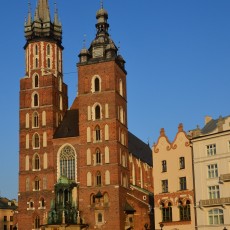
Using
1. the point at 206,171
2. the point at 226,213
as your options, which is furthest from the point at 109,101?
the point at 226,213

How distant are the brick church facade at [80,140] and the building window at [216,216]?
15752mm

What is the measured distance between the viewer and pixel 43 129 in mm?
76188

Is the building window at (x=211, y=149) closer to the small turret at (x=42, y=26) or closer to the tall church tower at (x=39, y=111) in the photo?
the tall church tower at (x=39, y=111)

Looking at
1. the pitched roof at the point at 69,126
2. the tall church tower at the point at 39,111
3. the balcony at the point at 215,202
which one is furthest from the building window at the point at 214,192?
the tall church tower at the point at 39,111

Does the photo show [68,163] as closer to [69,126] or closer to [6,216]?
[69,126]

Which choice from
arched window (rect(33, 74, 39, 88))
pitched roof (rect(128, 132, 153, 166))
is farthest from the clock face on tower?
pitched roof (rect(128, 132, 153, 166))

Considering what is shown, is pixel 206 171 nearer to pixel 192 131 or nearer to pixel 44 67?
pixel 192 131

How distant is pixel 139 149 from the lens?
94.3m

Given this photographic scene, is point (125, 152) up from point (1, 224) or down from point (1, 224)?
up

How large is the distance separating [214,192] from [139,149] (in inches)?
1517

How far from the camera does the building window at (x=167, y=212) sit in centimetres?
5994

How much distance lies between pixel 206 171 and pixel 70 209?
17.6 m

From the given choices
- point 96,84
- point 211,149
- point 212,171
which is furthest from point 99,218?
point 211,149

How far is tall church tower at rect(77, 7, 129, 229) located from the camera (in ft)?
230
